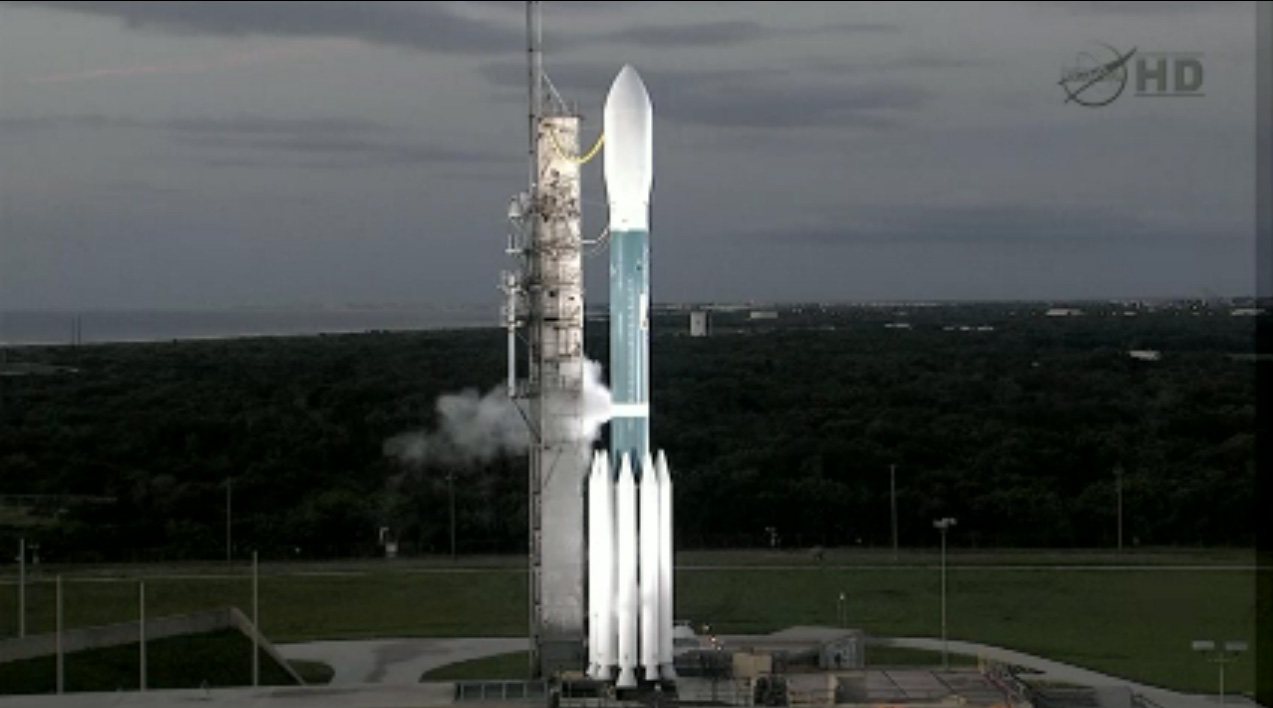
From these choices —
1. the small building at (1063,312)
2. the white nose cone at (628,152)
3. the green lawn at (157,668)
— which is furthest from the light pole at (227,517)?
the small building at (1063,312)

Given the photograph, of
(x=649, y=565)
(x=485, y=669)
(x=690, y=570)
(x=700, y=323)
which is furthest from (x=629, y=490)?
(x=700, y=323)

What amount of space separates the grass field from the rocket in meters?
9.46

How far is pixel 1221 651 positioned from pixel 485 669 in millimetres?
14066

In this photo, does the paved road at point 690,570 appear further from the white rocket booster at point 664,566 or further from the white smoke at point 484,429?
the white rocket booster at point 664,566

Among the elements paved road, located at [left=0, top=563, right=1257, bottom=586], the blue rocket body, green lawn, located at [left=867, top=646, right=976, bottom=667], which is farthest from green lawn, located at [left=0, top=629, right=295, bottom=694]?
paved road, located at [left=0, top=563, right=1257, bottom=586]

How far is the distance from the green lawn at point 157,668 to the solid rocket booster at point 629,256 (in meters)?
9.99

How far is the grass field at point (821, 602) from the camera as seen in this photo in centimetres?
4125

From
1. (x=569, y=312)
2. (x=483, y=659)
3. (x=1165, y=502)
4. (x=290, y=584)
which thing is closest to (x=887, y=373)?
(x=1165, y=502)

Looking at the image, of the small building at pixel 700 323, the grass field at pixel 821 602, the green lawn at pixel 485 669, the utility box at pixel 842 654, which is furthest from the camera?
the small building at pixel 700 323

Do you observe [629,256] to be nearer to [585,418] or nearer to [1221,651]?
[585,418]

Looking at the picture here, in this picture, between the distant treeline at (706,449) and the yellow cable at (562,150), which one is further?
the distant treeline at (706,449)

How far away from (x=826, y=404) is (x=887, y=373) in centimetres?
1467

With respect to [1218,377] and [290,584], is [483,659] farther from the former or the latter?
[1218,377]

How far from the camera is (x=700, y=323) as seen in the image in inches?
4988
